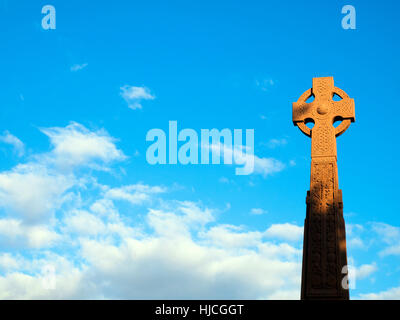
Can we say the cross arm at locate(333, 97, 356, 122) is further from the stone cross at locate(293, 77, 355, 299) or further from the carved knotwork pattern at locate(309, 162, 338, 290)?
the carved knotwork pattern at locate(309, 162, 338, 290)

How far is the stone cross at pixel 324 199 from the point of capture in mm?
9031

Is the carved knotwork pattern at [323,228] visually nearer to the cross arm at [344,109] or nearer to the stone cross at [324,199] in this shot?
the stone cross at [324,199]

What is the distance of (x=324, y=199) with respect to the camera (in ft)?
33.1

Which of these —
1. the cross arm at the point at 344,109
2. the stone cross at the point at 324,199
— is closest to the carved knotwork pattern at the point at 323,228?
the stone cross at the point at 324,199

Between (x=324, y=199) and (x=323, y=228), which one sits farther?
(x=324, y=199)

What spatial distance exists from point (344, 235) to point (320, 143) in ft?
7.96

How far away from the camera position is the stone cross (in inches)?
356

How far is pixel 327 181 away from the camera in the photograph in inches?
→ 404

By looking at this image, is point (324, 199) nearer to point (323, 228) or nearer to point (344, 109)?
point (323, 228)

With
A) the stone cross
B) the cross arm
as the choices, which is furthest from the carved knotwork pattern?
the cross arm

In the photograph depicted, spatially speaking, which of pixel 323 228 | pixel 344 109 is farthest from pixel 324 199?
pixel 344 109

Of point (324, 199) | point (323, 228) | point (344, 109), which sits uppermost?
point (344, 109)
